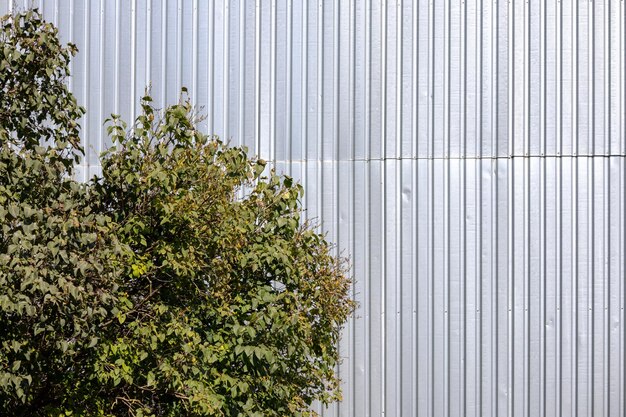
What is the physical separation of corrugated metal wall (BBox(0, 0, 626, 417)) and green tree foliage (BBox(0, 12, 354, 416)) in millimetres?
2709

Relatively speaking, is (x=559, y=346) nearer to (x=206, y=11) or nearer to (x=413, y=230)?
(x=413, y=230)

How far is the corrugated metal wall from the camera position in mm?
8719

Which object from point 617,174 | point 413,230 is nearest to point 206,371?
point 413,230

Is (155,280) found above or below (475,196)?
below

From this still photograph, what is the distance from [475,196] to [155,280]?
157 inches

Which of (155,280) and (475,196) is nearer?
(155,280)

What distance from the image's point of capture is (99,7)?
29.7 feet

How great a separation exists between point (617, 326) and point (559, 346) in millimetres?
576

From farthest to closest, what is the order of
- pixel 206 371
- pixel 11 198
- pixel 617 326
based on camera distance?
pixel 617 326
pixel 206 371
pixel 11 198

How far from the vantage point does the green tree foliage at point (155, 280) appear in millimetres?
5000

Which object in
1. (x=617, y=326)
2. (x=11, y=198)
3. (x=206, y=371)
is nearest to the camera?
(x=11, y=198)

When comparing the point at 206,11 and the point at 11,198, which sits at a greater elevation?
the point at 206,11

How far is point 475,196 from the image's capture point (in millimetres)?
8758

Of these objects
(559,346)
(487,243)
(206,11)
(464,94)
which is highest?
(206,11)
